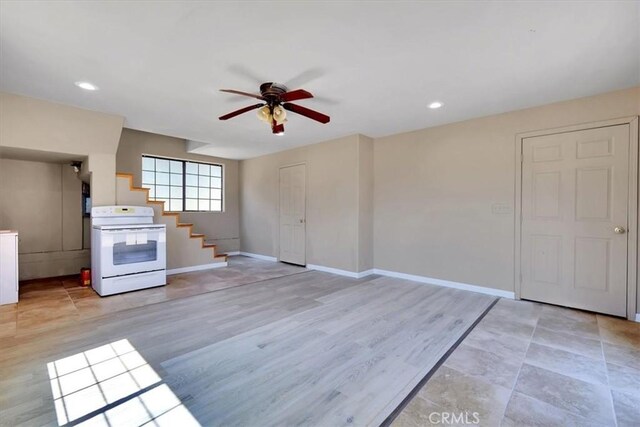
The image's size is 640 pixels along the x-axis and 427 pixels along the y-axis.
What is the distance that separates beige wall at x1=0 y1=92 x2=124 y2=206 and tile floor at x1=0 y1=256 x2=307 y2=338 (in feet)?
4.39

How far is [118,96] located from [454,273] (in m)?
5.01

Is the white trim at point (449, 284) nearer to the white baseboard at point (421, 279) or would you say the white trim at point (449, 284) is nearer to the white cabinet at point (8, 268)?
the white baseboard at point (421, 279)

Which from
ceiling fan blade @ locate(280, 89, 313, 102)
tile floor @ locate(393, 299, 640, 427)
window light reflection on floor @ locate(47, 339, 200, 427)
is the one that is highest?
ceiling fan blade @ locate(280, 89, 313, 102)

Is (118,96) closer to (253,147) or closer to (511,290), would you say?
(253,147)

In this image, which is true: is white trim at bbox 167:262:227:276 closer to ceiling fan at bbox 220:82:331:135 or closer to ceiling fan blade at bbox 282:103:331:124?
ceiling fan at bbox 220:82:331:135

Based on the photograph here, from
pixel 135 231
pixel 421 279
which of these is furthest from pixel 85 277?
pixel 421 279

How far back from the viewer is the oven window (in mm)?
3825

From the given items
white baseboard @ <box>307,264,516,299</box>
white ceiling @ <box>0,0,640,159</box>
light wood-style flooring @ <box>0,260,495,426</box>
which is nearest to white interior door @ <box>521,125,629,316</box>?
white baseboard @ <box>307,264,516,299</box>

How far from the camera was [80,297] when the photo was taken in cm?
370

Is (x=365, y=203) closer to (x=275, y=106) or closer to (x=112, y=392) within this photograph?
(x=275, y=106)

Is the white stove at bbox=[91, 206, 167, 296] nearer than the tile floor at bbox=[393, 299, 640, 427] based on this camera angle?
No

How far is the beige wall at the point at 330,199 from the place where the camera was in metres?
4.91

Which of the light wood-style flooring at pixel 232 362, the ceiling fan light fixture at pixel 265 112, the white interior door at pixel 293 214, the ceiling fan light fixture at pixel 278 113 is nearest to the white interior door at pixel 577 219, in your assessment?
the light wood-style flooring at pixel 232 362

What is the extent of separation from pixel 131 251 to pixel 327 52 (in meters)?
3.68
